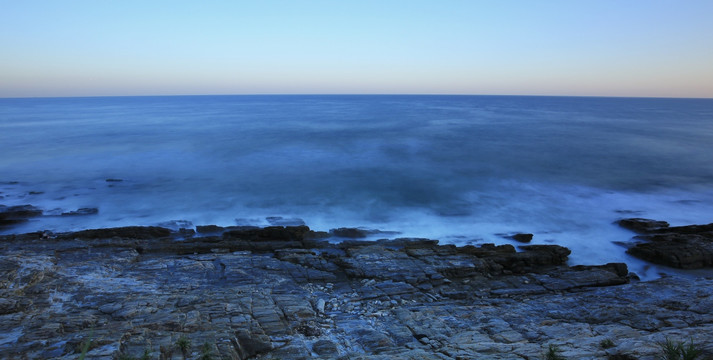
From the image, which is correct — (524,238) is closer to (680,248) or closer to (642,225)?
(680,248)

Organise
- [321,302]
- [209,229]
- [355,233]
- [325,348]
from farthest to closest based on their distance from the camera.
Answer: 1. [355,233]
2. [209,229]
3. [321,302]
4. [325,348]

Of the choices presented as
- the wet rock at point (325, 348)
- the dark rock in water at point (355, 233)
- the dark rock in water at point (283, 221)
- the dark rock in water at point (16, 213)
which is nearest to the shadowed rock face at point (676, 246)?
the dark rock in water at point (355, 233)

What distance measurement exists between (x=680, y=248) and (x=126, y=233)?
21133 millimetres

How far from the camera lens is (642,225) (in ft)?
57.0

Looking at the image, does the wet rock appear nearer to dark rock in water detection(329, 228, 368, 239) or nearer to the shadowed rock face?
dark rock in water detection(329, 228, 368, 239)

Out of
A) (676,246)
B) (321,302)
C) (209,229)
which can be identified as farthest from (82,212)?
(676,246)

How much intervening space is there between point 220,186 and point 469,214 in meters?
15.3

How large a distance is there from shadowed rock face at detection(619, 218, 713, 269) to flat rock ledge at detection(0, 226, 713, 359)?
2463 mm

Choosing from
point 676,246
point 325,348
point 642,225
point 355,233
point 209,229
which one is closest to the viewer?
point 325,348

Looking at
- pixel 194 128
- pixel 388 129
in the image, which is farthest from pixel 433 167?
pixel 194 128

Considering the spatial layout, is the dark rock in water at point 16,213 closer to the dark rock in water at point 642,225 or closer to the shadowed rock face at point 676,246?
the shadowed rock face at point 676,246

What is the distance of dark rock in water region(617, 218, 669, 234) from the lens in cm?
1714

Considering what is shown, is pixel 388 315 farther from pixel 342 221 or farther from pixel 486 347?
pixel 342 221

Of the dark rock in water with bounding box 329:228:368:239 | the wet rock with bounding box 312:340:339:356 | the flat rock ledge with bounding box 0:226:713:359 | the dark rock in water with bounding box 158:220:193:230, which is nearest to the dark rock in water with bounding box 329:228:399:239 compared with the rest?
the dark rock in water with bounding box 329:228:368:239
